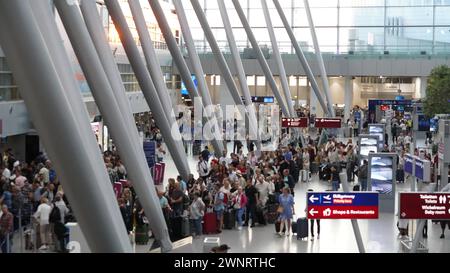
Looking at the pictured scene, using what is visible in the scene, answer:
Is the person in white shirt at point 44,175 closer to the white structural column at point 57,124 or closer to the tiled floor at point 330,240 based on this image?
the tiled floor at point 330,240

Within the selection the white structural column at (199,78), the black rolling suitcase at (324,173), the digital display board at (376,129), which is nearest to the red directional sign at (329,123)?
the digital display board at (376,129)

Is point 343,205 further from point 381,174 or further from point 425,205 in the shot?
point 381,174

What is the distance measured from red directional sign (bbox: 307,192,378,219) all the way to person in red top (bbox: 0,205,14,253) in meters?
5.62

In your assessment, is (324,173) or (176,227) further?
(324,173)

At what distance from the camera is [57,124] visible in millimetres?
8836

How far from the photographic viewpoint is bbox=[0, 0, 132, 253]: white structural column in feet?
27.7

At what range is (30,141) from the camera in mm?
30141

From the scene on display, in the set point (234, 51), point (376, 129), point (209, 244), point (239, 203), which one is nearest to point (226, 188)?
point (239, 203)

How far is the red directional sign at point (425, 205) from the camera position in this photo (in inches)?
567

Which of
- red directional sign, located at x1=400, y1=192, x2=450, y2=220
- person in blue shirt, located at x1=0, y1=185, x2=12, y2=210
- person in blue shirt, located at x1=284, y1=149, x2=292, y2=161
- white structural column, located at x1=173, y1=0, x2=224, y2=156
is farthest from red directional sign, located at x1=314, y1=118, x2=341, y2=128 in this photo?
red directional sign, located at x1=400, y1=192, x2=450, y2=220

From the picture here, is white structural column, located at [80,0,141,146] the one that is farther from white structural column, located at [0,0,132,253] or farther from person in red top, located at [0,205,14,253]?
white structural column, located at [0,0,132,253]

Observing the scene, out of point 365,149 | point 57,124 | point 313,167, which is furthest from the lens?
point 313,167

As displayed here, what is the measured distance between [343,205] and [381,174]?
9.92 metres
